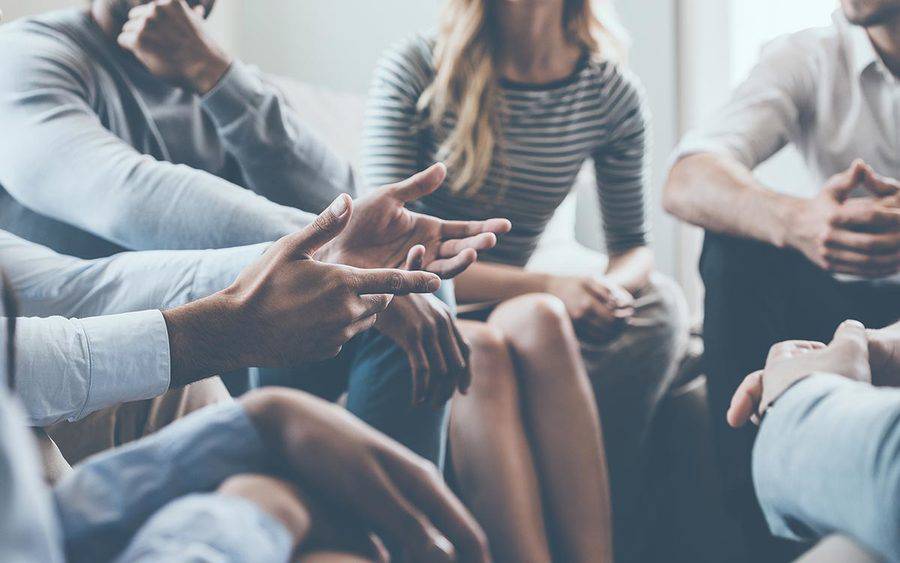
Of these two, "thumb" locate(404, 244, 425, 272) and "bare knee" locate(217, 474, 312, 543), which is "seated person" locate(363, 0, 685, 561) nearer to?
"thumb" locate(404, 244, 425, 272)

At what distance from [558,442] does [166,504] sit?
1.93 feet

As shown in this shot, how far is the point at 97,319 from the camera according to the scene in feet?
2.11

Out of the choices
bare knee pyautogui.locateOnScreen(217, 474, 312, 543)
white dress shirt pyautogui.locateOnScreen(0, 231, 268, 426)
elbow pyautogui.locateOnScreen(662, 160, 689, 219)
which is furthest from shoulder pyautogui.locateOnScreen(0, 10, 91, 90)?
elbow pyautogui.locateOnScreen(662, 160, 689, 219)

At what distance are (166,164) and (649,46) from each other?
1.47 meters

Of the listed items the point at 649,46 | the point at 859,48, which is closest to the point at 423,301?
the point at 859,48

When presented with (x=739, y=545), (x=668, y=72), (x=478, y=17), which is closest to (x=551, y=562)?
(x=739, y=545)

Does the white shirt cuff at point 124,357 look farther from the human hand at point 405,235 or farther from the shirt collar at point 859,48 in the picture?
the shirt collar at point 859,48

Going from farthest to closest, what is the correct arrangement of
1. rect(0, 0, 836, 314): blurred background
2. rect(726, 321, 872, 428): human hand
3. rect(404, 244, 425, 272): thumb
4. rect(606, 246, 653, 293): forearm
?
rect(0, 0, 836, 314): blurred background
rect(606, 246, 653, 293): forearm
rect(404, 244, 425, 272): thumb
rect(726, 321, 872, 428): human hand

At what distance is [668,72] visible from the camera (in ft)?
6.84

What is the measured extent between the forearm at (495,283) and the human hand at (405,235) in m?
0.34

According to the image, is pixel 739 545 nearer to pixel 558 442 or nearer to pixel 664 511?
pixel 664 511

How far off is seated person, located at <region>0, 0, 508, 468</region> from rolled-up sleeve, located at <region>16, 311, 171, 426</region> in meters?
0.17

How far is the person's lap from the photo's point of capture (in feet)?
2.78

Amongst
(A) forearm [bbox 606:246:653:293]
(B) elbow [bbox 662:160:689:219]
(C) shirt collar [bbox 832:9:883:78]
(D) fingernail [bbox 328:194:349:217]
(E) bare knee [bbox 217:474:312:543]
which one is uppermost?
(C) shirt collar [bbox 832:9:883:78]
